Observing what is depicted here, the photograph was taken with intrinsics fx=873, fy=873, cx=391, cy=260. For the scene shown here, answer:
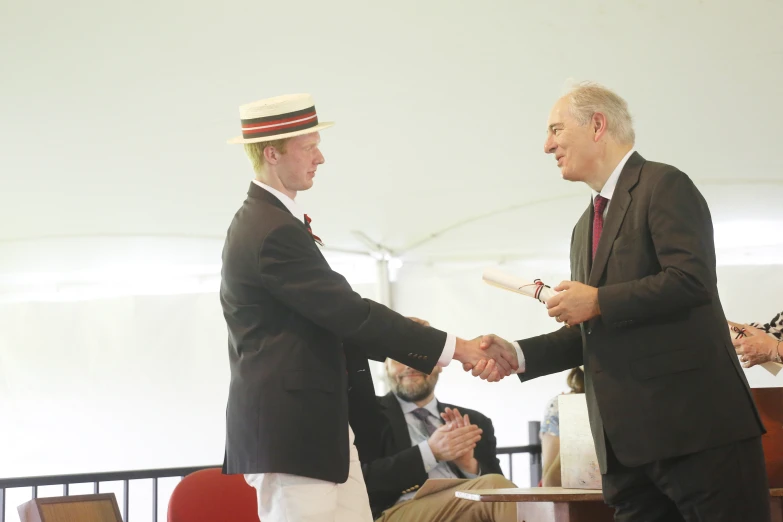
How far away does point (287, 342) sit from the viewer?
2080mm

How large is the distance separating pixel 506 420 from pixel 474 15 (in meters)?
3.13

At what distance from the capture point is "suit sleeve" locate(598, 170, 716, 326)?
1.94 m

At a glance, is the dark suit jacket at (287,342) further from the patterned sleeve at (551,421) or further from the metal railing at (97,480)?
the patterned sleeve at (551,421)

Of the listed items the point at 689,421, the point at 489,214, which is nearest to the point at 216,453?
the point at 489,214

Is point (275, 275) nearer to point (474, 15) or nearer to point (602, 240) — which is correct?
point (602, 240)

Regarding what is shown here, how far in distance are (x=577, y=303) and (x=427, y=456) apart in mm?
2083

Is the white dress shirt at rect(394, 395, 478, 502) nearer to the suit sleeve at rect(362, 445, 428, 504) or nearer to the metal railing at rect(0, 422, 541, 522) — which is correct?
the suit sleeve at rect(362, 445, 428, 504)

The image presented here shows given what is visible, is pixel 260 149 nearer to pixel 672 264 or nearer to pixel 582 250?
pixel 582 250

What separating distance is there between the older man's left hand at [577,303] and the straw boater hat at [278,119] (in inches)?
31.7

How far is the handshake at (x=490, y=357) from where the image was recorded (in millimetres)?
2596

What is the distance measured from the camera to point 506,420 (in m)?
6.08

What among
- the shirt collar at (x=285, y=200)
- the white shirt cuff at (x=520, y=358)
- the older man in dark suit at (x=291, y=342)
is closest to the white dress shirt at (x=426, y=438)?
the white shirt cuff at (x=520, y=358)

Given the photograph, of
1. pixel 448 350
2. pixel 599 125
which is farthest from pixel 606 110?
pixel 448 350

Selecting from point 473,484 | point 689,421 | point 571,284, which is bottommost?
point 473,484
